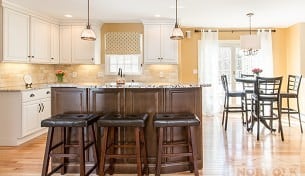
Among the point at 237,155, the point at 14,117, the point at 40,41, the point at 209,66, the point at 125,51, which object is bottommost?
the point at 237,155

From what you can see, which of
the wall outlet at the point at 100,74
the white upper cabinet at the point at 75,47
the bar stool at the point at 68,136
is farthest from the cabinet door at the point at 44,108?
the bar stool at the point at 68,136

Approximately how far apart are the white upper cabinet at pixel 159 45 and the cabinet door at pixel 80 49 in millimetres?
1261

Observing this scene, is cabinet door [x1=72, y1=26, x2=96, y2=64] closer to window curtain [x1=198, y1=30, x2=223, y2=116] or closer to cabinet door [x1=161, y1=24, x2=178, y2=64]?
cabinet door [x1=161, y1=24, x2=178, y2=64]

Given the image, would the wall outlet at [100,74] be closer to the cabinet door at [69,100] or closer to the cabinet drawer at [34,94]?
the cabinet drawer at [34,94]

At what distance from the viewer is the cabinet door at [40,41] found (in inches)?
231

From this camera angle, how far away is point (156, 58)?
681cm

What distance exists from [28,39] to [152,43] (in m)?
2.63

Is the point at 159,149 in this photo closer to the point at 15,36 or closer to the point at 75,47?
the point at 15,36

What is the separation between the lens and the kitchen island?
3.61 meters

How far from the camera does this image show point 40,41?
6.13 m

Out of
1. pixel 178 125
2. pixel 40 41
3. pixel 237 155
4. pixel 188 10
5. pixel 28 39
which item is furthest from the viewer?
pixel 40 41

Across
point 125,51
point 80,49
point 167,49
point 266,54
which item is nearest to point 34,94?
point 80,49

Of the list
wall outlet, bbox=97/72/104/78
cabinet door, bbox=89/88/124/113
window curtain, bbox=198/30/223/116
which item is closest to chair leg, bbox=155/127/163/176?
cabinet door, bbox=89/88/124/113

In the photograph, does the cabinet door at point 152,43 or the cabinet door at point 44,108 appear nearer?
the cabinet door at point 44,108
